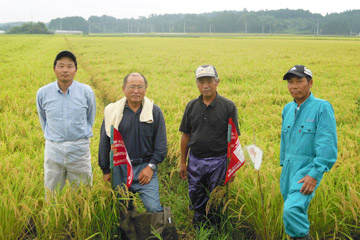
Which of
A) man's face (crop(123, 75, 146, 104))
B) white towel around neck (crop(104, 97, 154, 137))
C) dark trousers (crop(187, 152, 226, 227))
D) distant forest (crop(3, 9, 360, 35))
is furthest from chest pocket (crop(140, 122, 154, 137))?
distant forest (crop(3, 9, 360, 35))

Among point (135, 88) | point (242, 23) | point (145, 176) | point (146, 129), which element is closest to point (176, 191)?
point (145, 176)

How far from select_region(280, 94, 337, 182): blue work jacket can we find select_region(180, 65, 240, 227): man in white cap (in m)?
0.68

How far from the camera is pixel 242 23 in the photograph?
356 ft

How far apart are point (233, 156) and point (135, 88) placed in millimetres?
1088

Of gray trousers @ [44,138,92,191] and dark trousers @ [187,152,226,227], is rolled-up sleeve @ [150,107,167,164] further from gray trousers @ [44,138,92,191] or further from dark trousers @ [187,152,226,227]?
gray trousers @ [44,138,92,191]

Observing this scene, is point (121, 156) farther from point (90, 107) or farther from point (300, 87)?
point (300, 87)

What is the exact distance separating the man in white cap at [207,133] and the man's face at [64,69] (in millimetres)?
1238

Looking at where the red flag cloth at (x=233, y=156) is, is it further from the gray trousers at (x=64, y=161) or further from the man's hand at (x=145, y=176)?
the gray trousers at (x=64, y=161)

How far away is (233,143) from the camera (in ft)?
9.37

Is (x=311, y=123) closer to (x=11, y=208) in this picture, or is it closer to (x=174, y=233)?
(x=174, y=233)

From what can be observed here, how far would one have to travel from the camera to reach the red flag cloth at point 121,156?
8.69ft

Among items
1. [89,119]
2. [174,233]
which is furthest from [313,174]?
[89,119]

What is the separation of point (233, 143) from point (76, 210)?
4.97ft

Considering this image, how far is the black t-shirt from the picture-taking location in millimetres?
3016
